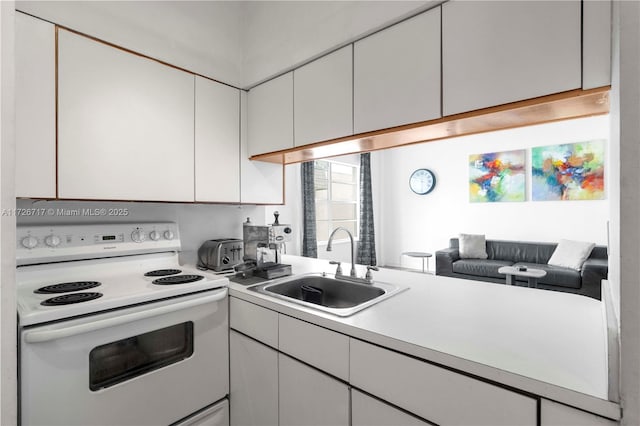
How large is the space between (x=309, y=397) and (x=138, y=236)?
1.35 meters

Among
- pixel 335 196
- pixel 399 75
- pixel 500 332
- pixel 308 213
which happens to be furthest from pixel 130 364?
pixel 335 196

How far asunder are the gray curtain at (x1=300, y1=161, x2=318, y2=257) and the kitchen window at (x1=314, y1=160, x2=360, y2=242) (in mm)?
434

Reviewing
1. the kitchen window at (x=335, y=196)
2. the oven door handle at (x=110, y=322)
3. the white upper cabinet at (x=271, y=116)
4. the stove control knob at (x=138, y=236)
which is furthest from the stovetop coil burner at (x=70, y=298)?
the kitchen window at (x=335, y=196)

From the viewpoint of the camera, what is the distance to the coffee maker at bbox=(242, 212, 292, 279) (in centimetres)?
182

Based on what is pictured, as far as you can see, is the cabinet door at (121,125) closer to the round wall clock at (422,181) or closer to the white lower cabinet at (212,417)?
the white lower cabinet at (212,417)

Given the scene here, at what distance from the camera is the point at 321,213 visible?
17.2 feet

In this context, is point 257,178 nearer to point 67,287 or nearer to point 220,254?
point 220,254

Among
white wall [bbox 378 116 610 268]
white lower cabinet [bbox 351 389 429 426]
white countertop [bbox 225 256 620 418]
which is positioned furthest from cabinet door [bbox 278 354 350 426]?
white wall [bbox 378 116 610 268]

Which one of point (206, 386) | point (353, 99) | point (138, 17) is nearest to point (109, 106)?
point (138, 17)

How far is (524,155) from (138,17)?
5069 millimetres

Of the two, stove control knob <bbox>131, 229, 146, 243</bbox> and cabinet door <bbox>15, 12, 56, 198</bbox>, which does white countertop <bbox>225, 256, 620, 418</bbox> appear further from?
cabinet door <bbox>15, 12, 56, 198</bbox>

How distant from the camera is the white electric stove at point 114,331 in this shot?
112 centimetres

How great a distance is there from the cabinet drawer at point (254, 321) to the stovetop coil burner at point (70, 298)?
1.98ft

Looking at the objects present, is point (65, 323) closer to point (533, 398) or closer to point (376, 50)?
point (533, 398)
